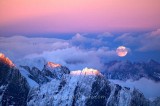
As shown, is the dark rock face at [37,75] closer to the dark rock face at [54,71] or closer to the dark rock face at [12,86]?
the dark rock face at [54,71]

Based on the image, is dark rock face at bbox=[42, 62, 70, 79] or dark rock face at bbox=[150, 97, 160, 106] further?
dark rock face at bbox=[42, 62, 70, 79]

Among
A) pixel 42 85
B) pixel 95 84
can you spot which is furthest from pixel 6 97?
pixel 95 84

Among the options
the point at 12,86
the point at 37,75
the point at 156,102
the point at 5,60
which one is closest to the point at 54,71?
the point at 37,75

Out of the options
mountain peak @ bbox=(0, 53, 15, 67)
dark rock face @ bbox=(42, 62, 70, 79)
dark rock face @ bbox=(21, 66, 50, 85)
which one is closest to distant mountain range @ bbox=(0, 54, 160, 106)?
mountain peak @ bbox=(0, 53, 15, 67)

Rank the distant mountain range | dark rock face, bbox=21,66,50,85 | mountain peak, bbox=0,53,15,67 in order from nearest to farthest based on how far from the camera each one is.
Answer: the distant mountain range
mountain peak, bbox=0,53,15,67
dark rock face, bbox=21,66,50,85

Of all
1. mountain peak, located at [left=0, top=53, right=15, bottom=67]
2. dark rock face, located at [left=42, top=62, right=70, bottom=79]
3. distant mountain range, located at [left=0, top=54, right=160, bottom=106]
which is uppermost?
mountain peak, located at [left=0, top=53, right=15, bottom=67]

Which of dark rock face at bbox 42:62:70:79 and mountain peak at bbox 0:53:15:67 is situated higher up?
mountain peak at bbox 0:53:15:67


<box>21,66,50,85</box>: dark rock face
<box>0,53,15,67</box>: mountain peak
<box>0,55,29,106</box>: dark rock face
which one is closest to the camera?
<box>0,55,29,106</box>: dark rock face

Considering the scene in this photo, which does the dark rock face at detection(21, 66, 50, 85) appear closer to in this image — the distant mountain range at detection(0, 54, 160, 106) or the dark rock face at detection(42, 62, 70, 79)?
the distant mountain range at detection(0, 54, 160, 106)
